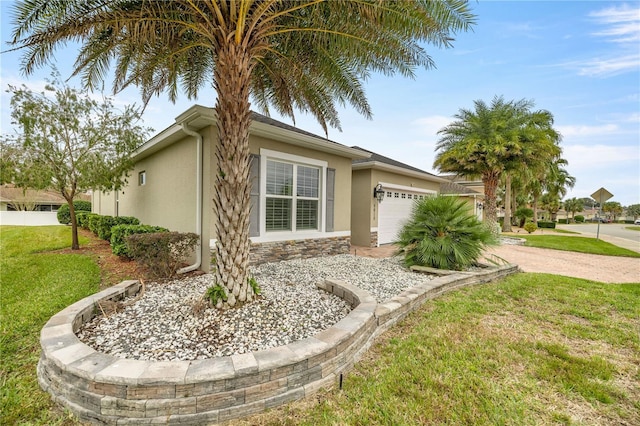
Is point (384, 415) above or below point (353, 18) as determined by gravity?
below

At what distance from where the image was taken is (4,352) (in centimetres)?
313

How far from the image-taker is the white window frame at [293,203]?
6785 millimetres

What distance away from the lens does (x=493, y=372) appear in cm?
279

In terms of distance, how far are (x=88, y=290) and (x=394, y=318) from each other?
566 centimetres

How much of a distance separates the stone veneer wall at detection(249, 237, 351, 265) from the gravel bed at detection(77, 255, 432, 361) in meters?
1.50

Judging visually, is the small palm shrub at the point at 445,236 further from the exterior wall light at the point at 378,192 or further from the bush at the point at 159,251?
the bush at the point at 159,251

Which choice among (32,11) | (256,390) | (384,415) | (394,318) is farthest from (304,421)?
(32,11)

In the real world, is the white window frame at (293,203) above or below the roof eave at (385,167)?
below

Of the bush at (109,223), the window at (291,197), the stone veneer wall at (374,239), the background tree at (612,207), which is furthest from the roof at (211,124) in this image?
the background tree at (612,207)

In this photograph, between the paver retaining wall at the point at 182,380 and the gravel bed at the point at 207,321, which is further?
the gravel bed at the point at 207,321

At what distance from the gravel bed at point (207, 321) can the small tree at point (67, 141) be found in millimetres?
6808

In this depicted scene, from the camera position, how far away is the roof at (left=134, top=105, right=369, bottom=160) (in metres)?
5.62

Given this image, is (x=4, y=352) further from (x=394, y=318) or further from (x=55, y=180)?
(x=55, y=180)

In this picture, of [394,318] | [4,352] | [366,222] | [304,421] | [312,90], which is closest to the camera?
[304,421]
